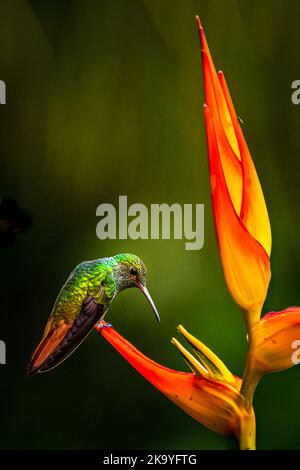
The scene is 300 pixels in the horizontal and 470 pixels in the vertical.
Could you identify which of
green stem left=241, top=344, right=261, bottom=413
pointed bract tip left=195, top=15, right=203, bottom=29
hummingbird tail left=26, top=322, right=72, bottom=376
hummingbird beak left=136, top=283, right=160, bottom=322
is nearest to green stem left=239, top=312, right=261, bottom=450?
green stem left=241, top=344, right=261, bottom=413

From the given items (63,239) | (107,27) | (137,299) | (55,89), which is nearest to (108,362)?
(137,299)

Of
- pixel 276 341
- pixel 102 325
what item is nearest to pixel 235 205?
pixel 276 341

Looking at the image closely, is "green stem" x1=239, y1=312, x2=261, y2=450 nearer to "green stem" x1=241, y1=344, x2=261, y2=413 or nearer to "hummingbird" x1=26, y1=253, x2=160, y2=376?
"green stem" x1=241, y1=344, x2=261, y2=413

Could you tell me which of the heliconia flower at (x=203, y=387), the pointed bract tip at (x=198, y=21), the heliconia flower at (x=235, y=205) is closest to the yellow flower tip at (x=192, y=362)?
the heliconia flower at (x=203, y=387)

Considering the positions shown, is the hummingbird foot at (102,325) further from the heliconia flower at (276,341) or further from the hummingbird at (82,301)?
the heliconia flower at (276,341)

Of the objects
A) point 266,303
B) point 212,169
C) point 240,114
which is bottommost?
point 266,303

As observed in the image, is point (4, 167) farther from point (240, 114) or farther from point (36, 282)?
point (240, 114)

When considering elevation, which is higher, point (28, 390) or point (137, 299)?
point (137, 299)
